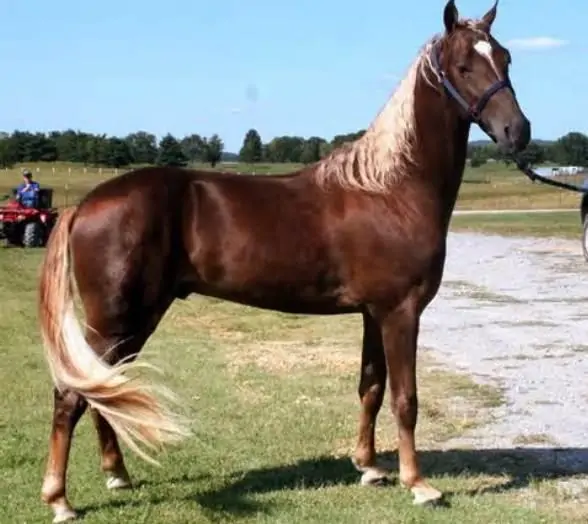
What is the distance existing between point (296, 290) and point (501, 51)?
5.67 feet

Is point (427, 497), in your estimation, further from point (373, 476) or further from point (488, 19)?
point (488, 19)

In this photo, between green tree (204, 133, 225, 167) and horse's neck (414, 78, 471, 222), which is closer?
horse's neck (414, 78, 471, 222)

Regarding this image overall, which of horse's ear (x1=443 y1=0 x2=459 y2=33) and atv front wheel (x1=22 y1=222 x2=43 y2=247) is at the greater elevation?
horse's ear (x1=443 y1=0 x2=459 y2=33)

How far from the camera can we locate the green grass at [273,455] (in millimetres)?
Answer: 5613

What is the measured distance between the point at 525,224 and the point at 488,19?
29.4 metres

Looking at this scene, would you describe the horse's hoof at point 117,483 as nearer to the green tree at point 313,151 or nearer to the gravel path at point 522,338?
the gravel path at point 522,338

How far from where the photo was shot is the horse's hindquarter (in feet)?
18.6

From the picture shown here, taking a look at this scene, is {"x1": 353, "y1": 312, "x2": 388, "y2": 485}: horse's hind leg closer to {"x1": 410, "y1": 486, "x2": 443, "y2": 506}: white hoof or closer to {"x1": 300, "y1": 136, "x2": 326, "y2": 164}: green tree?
{"x1": 410, "y1": 486, "x2": 443, "y2": 506}: white hoof

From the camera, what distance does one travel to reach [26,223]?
2712 cm

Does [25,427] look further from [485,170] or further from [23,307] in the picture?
[485,170]

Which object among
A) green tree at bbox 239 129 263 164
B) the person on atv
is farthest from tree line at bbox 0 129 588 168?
the person on atv

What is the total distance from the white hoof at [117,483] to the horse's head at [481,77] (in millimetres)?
2874

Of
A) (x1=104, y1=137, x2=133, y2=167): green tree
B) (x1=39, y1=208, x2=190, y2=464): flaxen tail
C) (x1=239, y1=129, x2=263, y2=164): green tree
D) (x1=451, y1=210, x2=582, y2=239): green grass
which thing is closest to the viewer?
(x1=39, y1=208, x2=190, y2=464): flaxen tail

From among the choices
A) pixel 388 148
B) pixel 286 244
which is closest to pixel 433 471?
pixel 286 244
